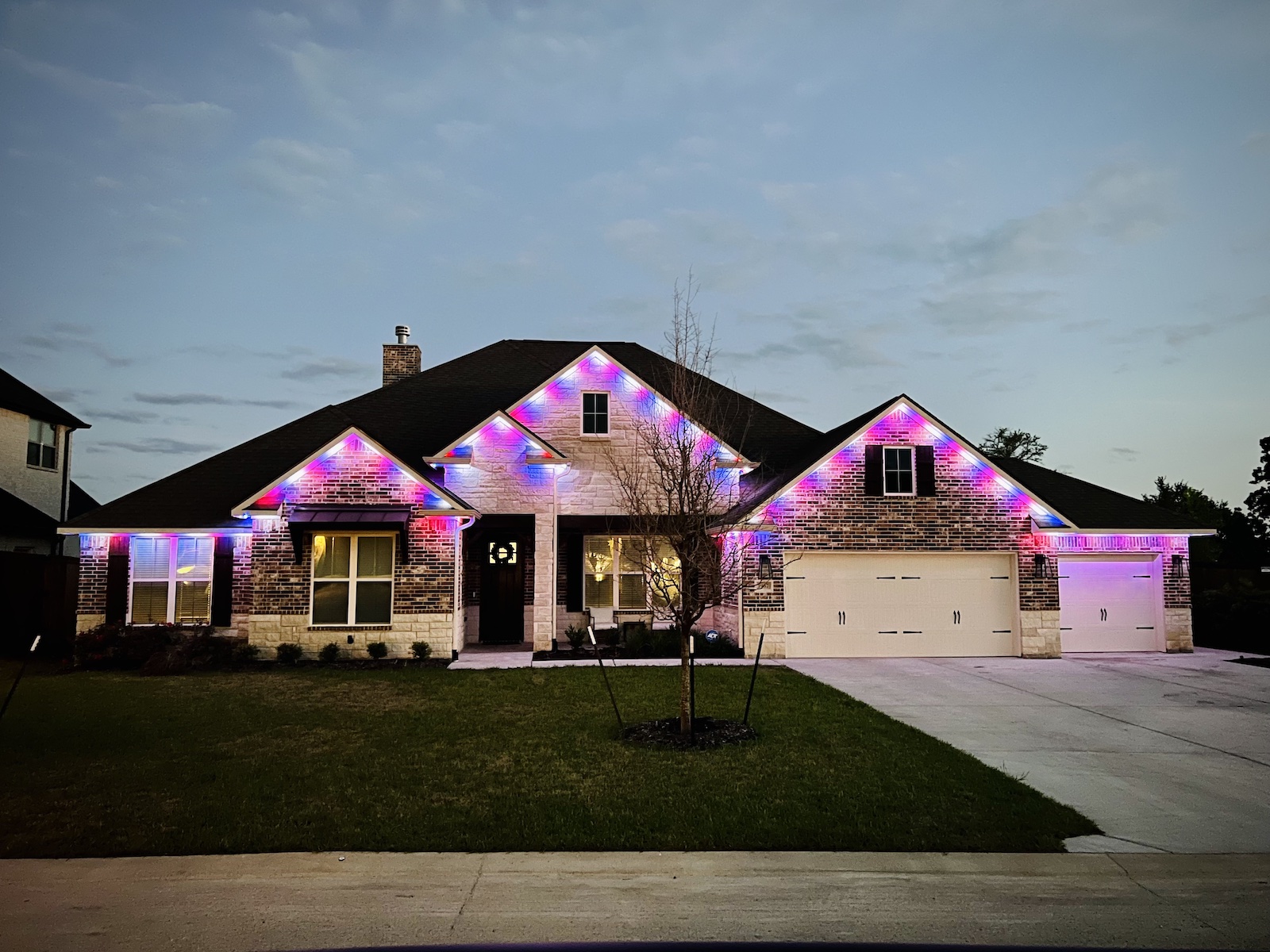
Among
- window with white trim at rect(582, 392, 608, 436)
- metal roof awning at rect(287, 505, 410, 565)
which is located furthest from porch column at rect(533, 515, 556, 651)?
metal roof awning at rect(287, 505, 410, 565)

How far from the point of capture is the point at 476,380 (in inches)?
882

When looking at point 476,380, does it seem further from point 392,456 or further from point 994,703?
point 994,703

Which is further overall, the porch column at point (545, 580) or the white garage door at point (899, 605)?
the white garage door at point (899, 605)

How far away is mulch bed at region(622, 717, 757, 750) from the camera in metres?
9.11

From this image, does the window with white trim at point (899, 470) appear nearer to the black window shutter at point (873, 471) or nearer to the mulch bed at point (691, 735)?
the black window shutter at point (873, 471)

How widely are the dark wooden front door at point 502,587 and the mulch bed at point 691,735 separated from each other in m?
9.96

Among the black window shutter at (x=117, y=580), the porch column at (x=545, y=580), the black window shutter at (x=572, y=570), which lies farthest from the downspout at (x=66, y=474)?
the porch column at (x=545, y=580)

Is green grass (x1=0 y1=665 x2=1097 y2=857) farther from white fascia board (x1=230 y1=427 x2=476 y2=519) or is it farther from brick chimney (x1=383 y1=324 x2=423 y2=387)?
brick chimney (x1=383 y1=324 x2=423 y2=387)

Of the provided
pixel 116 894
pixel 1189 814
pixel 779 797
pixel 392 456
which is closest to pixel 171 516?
pixel 392 456

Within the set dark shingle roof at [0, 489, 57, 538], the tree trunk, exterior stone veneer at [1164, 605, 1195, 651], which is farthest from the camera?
dark shingle roof at [0, 489, 57, 538]

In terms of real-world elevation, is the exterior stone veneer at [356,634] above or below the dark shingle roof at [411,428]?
below

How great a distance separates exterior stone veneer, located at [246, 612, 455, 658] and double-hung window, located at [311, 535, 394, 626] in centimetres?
20

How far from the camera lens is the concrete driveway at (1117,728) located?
22.4 feet

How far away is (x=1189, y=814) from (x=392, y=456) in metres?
13.7
